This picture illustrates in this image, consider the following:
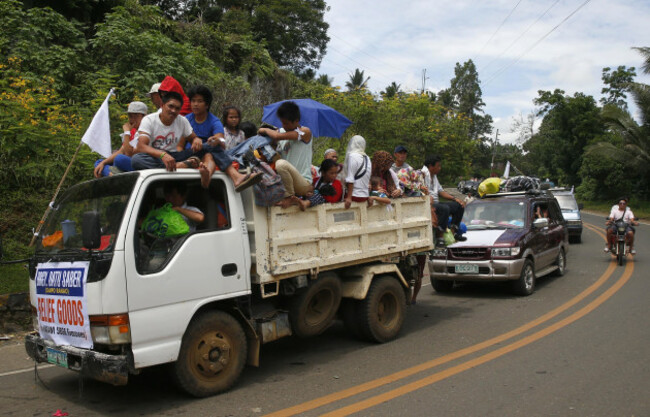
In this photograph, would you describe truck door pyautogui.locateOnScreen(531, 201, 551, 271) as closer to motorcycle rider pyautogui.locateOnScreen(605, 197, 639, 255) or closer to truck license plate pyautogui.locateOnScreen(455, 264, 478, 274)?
truck license plate pyautogui.locateOnScreen(455, 264, 478, 274)

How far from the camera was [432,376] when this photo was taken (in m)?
5.12

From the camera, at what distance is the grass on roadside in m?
7.67

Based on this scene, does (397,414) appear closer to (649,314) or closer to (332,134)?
(332,134)

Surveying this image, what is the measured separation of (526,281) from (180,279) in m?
7.06

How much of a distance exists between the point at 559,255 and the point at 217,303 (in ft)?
29.7

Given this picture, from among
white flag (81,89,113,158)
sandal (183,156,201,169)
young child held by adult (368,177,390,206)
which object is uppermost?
white flag (81,89,113,158)

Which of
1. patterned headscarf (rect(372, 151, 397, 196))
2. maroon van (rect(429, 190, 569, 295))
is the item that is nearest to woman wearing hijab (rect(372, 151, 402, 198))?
patterned headscarf (rect(372, 151, 397, 196))

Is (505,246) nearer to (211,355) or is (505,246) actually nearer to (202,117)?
(202,117)

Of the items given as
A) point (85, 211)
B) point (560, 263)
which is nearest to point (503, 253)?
point (560, 263)

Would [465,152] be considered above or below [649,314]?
above

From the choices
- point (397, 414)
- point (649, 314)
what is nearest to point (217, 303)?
point (397, 414)

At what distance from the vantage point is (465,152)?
75.4 feet

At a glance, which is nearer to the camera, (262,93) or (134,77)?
(134,77)

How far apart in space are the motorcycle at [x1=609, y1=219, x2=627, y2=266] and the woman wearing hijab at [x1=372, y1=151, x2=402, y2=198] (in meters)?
8.56
